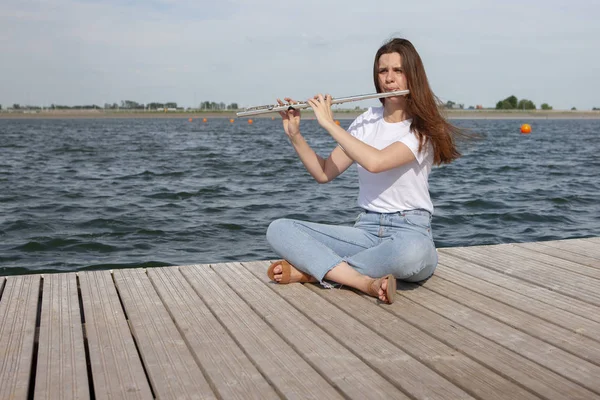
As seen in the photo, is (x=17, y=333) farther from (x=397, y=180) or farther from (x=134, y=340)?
(x=397, y=180)

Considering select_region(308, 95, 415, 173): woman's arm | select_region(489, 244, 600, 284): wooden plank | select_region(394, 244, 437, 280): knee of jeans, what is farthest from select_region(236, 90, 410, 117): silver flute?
select_region(489, 244, 600, 284): wooden plank

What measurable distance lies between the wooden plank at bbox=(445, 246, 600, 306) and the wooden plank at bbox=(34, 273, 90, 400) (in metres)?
2.17

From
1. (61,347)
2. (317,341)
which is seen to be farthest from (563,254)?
(61,347)

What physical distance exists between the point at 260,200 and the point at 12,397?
26.0ft

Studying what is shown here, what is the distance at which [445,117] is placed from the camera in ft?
10.9

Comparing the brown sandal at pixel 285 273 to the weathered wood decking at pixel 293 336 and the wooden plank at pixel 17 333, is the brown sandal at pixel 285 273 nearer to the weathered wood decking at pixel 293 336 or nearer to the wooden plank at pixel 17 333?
the weathered wood decking at pixel 293 336

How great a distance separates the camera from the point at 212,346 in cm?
256

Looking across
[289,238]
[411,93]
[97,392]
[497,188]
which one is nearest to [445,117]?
[411,93]

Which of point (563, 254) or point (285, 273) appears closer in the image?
point (285, 273)

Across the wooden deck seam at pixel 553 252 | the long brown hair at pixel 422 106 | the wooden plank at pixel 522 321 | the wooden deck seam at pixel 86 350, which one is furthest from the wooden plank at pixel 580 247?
the wooden deck seam at pixel 86 350

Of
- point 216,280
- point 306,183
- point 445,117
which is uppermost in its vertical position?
point 445,117

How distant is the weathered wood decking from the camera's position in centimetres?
221

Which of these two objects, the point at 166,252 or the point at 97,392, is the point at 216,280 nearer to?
the point at 97,392

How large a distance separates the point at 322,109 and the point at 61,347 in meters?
1.54
